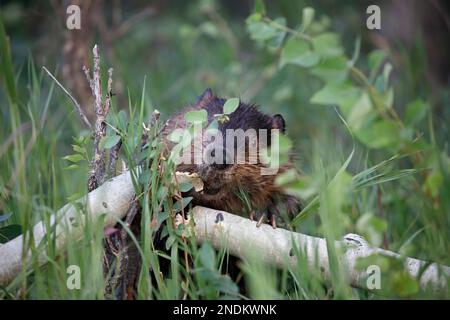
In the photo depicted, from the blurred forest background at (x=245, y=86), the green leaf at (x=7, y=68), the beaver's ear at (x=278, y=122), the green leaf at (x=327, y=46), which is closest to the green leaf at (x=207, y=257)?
the blurred forest background at (x=245, y=86)

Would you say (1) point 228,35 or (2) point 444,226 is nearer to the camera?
(2) point 444,226

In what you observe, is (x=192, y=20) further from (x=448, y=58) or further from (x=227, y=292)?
(x=227, y=292)

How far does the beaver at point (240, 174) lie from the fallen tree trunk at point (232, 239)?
108 mm

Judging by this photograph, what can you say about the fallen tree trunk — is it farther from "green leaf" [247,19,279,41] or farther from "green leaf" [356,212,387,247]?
"green leaf" [247,19,279,41]

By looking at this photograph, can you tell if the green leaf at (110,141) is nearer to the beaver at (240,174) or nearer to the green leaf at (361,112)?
the beaver at (240,174)

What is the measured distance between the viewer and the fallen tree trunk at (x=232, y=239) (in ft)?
8.36

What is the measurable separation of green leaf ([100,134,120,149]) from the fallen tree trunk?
0.55 ft

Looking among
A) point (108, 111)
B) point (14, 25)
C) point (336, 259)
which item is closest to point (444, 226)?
point (336, 259)

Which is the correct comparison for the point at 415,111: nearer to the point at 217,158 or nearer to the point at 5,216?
the point at 217,158

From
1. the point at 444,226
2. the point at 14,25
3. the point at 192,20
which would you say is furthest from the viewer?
the point at 192,20

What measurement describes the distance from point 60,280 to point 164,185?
0.55m

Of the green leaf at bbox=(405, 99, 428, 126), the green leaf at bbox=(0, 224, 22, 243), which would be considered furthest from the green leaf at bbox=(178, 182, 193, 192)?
the green leaf at bbox=(405, 99, 428, 126)

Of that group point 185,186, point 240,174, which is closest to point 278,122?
point 240,174

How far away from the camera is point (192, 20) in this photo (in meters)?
9.29
